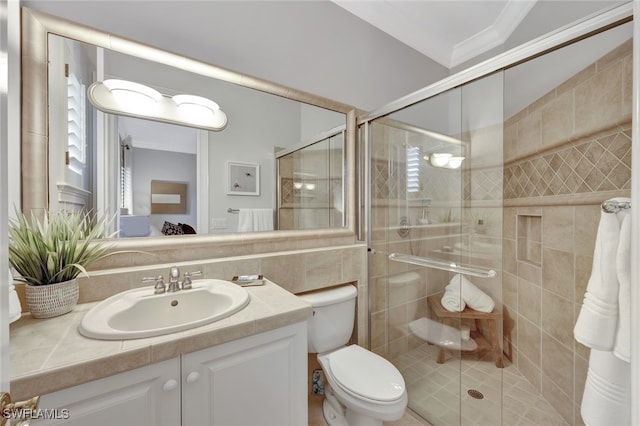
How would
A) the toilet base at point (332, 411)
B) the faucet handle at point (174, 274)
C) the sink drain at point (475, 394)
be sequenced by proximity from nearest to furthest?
the faucet handle at point (174, 274) < the toilet base at point (332, 411) < the sink drain at point (475, 394)

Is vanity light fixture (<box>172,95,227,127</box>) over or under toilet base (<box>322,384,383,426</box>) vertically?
over

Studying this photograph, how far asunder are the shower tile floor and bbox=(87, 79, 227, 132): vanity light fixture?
6.06ft

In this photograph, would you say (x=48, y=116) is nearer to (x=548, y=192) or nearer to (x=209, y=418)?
(x=209, y=418)

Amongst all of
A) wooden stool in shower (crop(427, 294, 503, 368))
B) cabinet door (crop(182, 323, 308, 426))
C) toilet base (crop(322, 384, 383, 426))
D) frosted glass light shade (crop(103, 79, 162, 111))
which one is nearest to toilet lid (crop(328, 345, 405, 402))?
toilet base (crop(322, 384, 383, 426))

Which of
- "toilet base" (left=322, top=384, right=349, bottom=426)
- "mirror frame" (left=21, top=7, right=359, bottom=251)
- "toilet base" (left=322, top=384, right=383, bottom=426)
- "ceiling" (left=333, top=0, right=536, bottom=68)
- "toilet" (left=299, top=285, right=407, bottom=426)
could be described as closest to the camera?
"mirror frame" (left=21, top=7, right=359, bottom=251)

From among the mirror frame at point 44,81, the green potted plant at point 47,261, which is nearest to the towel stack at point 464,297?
the mirror frame at point 44,81

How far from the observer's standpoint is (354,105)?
1.88 metres

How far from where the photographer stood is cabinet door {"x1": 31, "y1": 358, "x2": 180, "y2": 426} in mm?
594

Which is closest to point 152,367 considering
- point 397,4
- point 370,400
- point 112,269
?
point 112,269

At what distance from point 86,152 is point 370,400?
160cm

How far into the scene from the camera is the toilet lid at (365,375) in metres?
1.17

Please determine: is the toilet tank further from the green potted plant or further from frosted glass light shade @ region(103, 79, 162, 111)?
frosted glass light shade @ region(103, 79, 162, 111)

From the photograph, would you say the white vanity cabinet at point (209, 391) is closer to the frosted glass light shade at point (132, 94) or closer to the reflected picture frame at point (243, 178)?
the reflected picture frame at point (243, 178)

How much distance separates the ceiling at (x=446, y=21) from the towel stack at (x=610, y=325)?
5.97ft
